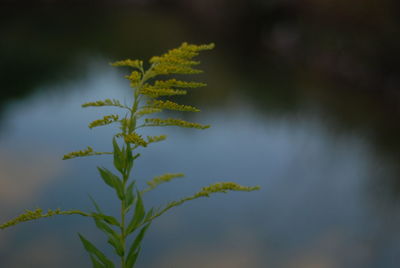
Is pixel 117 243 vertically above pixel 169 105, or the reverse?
pixel 169 105

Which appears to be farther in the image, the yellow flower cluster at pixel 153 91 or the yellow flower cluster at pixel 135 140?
the yellow flower cluster at pixel 153 91

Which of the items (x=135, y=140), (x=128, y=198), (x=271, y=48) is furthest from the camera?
(x=271, y=48)

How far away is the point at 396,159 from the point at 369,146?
2.28 ft

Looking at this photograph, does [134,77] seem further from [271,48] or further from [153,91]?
[271,48]

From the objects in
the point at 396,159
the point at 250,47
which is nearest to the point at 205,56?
the point at 250,47

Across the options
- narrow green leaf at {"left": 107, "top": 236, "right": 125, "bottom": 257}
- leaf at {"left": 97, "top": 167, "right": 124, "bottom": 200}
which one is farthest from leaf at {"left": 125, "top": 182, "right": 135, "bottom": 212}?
narrow green leaf at {"left": 107, "top": 236, "right": 125, "bottom": 257}

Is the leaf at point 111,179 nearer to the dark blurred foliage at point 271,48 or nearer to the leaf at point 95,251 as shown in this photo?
the leaf at point 95,251

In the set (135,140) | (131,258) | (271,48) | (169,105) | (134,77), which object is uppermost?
(271,48)

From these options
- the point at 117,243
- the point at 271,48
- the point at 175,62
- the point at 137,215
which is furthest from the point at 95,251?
the point at 271,48

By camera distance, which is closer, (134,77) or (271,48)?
(134,77)

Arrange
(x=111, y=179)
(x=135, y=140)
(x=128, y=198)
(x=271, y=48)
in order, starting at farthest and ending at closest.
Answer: (x=271, y=48)
(x=128, y=198)
(x=111, y=179)
(x=135, y=140)

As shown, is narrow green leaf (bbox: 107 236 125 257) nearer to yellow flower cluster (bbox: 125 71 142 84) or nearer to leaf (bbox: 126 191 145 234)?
leaf (bbox: 126 191 145 234)

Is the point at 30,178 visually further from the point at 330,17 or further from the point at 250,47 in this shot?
the point at 250,47

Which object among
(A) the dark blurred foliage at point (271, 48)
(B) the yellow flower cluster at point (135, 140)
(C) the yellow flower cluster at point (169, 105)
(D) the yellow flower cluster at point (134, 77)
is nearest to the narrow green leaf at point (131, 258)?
(B) the yellow flower cluster at point (135, 140)
